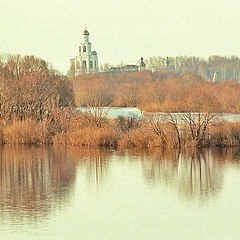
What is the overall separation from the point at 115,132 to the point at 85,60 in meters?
79.8

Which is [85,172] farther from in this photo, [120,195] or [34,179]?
[120,195]

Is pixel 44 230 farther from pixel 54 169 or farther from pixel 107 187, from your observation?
pixel 54 169

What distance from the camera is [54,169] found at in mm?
17047

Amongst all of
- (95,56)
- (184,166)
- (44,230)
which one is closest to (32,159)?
(184,166)

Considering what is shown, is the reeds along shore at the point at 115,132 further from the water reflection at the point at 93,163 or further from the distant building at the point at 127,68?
the distant building at the point at 127,68

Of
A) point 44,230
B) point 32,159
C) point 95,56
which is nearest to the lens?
point 44,230

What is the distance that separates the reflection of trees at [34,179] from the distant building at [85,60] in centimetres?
7845

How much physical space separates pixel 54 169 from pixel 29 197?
380cm

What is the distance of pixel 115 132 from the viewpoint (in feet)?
71.7

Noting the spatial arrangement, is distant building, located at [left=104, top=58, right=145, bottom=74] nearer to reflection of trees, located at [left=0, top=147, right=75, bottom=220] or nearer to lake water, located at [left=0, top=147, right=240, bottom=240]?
reflection of trees, located at [left=0, top=147, right=75, bottom=220]

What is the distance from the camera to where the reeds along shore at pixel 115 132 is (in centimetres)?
2053

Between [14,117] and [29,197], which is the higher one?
[14,117]

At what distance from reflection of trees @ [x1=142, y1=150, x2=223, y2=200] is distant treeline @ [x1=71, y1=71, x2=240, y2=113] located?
2586 mm

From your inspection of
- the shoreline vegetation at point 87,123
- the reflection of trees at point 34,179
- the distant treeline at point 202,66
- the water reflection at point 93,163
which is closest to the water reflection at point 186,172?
the shoreline vegetation at point 87,123
